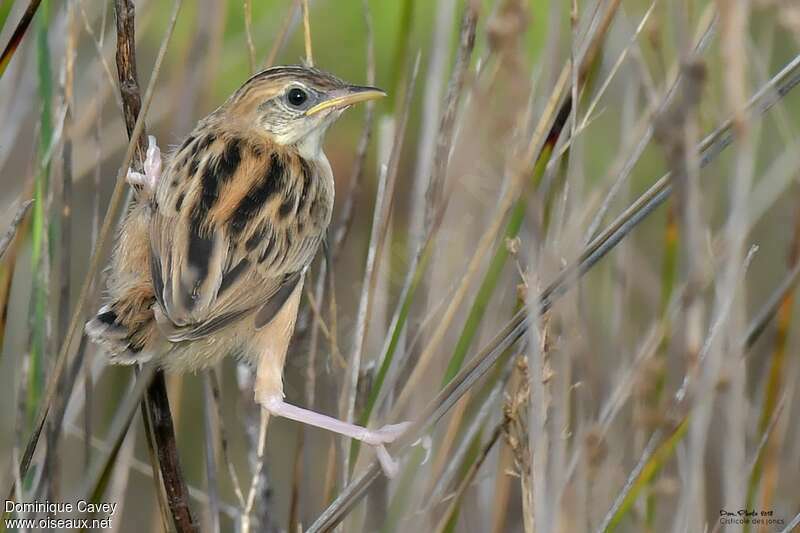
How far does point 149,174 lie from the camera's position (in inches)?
145

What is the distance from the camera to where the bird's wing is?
10.8ft

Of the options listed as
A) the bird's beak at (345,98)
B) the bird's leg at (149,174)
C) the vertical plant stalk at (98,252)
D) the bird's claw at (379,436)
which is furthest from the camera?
the bird's beak at (345,98)

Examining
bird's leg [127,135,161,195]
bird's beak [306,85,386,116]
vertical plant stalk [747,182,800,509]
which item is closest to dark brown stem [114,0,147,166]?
bird's leg [127,135,161,195]

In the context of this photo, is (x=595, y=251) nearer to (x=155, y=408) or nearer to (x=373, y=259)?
(x=373, y=259)

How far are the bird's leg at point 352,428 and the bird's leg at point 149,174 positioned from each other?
0.83 m

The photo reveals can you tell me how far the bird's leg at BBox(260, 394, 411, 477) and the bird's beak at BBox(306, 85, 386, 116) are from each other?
1.05 m

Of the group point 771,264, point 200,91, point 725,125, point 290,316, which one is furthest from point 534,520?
point 771,264

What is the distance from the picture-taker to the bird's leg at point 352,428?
110 inches

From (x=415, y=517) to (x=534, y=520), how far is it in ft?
1.57

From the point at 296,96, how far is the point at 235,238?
700mm

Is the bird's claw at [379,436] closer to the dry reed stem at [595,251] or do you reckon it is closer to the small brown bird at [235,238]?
the small brown bird at [235,238]

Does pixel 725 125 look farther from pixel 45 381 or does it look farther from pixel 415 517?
pixel 45 381

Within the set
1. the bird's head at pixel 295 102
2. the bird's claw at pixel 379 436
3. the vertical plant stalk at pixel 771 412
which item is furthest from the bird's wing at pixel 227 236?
the vertical plant stalk at pixel 771 412

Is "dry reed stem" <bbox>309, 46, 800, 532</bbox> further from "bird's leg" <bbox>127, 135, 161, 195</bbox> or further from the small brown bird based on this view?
"bird's leg" <bbox>127, 135, 161, 195</bbox>
